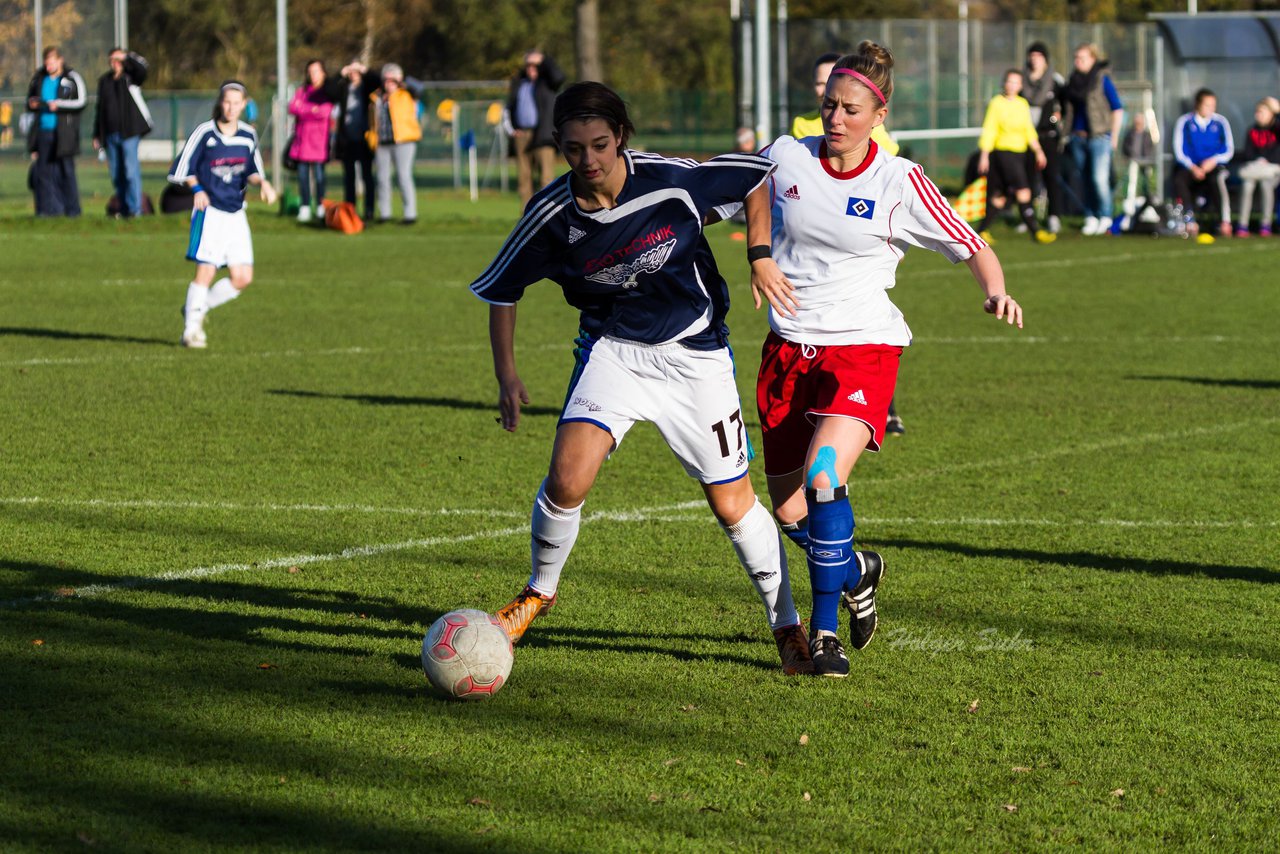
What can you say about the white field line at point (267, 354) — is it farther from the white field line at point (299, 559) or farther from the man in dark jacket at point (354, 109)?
the man in dark jacket at point (354, 109)

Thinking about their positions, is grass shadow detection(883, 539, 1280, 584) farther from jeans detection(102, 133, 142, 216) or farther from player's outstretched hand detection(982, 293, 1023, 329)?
jeans detection(102, 133, 142, 216)

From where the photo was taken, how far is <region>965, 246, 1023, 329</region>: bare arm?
588cm

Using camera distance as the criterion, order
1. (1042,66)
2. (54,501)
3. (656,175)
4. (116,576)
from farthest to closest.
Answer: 1. (1042,66)
2. (54,501)
3. (116,576)
4. (656,175)

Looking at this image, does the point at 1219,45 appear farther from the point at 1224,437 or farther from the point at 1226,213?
the point at 1224,437

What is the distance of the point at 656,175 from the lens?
5.63 m

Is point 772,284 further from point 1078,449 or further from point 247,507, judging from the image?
point 1078,449

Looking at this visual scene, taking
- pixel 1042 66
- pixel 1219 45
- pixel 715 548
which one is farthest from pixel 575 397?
pixel 1219 45

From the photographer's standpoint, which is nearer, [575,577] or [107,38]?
[575,577]

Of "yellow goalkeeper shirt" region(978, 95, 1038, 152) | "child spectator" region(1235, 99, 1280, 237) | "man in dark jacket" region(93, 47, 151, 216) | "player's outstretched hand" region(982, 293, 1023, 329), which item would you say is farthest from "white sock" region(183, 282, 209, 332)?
"child spectator" region(1235, 99, 1280, 237)

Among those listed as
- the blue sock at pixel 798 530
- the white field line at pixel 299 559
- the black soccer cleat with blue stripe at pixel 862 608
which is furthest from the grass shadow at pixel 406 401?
the black soccer cleat with blue stripe at pixel 862 608

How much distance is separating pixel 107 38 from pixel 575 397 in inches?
1184

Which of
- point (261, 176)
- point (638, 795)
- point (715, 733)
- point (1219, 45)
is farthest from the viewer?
point (1219, 45)

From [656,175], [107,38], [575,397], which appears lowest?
[575,397]

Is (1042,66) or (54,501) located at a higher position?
(1042,66)
